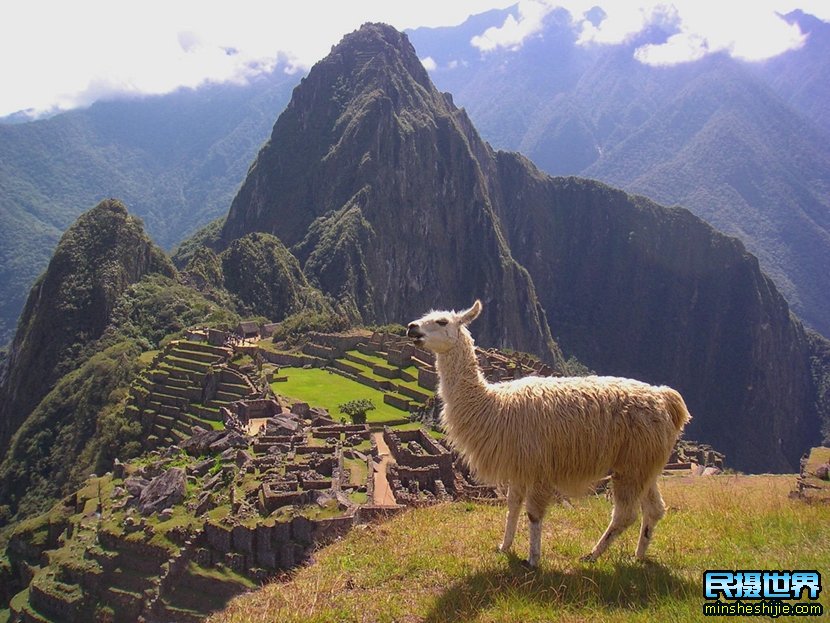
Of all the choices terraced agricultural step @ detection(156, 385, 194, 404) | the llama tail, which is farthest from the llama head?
terraced agricultural step @ detection(156, 385, 194, 404)

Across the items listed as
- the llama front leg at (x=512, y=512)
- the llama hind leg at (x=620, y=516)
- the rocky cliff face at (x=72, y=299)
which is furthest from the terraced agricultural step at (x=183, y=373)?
the llama hind leg at (x=620, y=516)

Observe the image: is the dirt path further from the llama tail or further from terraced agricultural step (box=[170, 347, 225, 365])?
terraced agricultural step (box=[170, 347, 225, 365])

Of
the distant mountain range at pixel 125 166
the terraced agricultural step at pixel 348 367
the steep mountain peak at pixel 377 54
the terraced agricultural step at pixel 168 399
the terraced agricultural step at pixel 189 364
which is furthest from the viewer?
the steep mountain peak at pixel 377 54

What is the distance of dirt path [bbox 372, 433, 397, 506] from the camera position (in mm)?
15516

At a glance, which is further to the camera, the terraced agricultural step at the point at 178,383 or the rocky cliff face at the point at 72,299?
the rocky cliff face at the point at 72,299

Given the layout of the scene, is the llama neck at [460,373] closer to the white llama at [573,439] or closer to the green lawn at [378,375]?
the white llama at [573,439]

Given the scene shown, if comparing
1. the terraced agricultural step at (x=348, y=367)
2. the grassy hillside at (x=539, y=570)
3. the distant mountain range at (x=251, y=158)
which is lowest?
the terraced agricultural step at (x=348, y=367)

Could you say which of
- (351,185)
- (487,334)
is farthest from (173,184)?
(487,334)

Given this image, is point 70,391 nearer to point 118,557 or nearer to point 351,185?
point 118,557

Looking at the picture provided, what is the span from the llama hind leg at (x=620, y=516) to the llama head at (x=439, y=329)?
1916 millimetres

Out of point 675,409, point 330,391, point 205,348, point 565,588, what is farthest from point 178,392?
point 565,588

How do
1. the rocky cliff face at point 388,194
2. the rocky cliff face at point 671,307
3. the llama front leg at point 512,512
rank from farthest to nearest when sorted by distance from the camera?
1. the rocky cliff face at point 671,307
2. the rocky cliff face at point 388,194
3. the llama front leg at point 512,512

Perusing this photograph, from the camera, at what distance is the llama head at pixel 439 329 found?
591 centimetres

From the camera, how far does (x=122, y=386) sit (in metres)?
44.6
